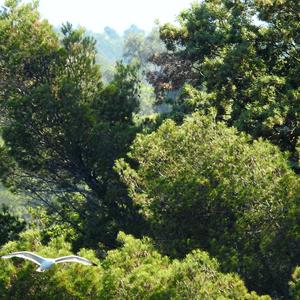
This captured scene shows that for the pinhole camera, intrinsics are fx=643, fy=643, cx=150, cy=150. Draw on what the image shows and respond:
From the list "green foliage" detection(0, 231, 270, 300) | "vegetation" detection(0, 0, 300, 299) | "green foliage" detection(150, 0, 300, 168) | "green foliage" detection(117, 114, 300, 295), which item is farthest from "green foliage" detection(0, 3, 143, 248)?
"green foliage" detection(0, 231, 270, 300)

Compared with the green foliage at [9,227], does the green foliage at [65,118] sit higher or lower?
higher

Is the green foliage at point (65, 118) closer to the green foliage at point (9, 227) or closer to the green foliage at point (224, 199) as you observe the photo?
the green foliage at point (9, 227)

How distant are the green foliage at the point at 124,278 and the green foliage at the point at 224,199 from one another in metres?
1.36

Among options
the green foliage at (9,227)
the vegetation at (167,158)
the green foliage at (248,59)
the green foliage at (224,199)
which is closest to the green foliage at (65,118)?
the vegetation at (167,158)

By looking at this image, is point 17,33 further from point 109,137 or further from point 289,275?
point 289,275

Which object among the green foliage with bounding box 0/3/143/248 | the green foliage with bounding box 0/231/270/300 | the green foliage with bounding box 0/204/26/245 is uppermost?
the green foliage with bounding box 0/3/143/248

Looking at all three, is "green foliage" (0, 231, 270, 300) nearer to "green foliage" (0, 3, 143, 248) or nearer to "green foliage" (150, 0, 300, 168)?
"green foliage" (150, 0, 300, 168)

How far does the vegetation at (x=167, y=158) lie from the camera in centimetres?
1648

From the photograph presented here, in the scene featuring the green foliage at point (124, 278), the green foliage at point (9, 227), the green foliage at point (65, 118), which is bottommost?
the green foliage at point (124, 278)

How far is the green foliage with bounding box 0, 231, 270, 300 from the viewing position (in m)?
14.4

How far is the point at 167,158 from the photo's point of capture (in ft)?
64.2

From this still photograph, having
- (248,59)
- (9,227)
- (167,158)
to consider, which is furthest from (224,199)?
(9,227)

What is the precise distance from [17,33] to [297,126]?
12.9 meters

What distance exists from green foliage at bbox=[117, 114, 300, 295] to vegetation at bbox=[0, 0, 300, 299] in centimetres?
4
